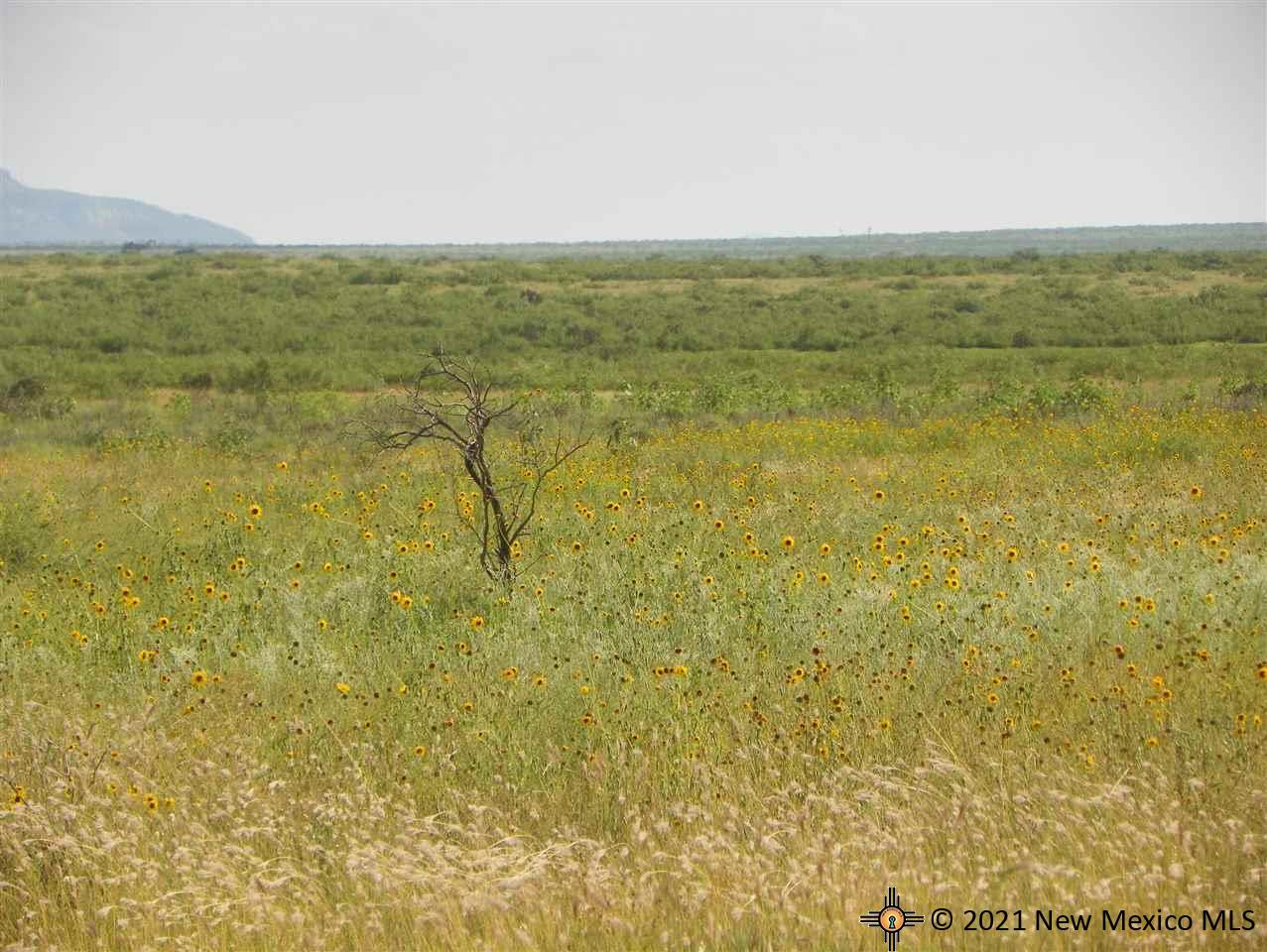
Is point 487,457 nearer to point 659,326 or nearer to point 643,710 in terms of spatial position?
point 643,710

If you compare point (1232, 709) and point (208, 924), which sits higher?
point (1232, 709)

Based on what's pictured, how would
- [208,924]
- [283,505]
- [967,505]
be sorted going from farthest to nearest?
1. [283,505]
2. [967,505]
3. [208,924]

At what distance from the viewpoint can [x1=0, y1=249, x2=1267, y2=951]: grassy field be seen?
11.3 ft

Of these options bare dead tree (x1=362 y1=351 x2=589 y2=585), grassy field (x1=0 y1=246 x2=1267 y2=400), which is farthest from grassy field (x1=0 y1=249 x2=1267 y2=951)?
grassy field (x1=0 y1=246 x2=1267 y2=400)

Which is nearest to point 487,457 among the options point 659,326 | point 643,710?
point 643,710

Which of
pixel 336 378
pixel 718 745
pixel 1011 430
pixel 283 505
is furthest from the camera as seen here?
pixel 336 378

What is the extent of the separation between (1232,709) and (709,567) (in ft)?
11.1

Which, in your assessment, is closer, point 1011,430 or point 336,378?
point 1011,430

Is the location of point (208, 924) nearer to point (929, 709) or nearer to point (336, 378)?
point (929, 709)

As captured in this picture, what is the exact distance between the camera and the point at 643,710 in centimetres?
484

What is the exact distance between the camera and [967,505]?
934cm

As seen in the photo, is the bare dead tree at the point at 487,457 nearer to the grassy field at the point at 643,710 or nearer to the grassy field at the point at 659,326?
the grassy field at the point at 643,710

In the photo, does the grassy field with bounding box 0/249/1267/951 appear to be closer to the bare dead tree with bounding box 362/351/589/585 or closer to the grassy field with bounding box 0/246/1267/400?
the bare dead tree with bounding box 362/351/589/585

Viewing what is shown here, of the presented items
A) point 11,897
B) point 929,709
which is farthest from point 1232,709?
point 11,897
